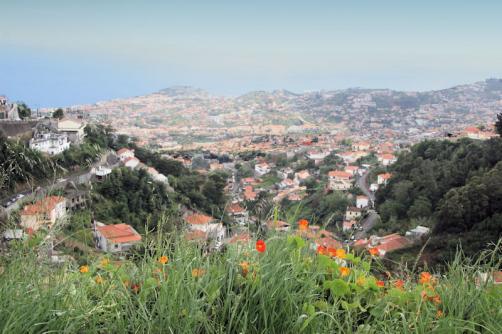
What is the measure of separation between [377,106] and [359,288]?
10141 cm

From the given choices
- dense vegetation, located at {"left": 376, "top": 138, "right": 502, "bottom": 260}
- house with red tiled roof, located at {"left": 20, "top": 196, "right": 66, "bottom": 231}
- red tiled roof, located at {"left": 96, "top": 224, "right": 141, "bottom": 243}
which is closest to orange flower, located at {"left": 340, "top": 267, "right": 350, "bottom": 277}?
house with red tiled roof, located at {"left": 20, "top": 196, "right": 66, "bottom": 231}

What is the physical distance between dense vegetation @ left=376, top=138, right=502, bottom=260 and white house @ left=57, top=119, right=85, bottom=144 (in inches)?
519

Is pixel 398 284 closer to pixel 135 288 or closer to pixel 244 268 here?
pixel 244 268

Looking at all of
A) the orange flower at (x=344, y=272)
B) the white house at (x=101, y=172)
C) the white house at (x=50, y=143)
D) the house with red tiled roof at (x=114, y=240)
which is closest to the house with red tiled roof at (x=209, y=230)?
the house with red tiled roof at (x=114, y=240)

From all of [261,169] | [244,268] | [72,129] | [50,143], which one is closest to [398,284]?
[244,268]

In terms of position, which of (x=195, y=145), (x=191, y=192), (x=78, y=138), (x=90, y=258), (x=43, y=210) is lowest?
(x=195, y=145)

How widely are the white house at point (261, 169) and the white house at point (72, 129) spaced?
20.7m

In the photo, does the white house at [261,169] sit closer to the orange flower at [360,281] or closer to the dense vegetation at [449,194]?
the dense vegetation at [449,194]

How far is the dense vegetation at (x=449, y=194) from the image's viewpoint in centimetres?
1106

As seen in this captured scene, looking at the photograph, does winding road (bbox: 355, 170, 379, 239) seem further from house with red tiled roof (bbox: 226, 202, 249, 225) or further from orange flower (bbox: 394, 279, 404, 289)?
orange flower (bbox: 394, 279, 404, 289)

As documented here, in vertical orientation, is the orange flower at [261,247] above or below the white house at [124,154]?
above

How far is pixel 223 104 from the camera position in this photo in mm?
117312

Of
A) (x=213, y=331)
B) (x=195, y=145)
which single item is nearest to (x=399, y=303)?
(x=213, y=331)

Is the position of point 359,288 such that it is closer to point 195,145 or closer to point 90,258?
point 90,258
